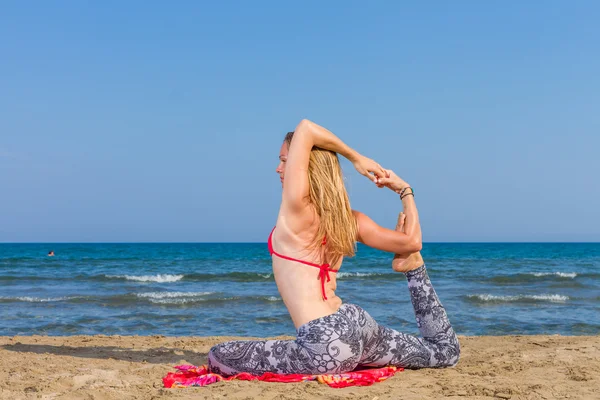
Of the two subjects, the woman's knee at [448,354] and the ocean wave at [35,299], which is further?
the ocean wave at [35,299]

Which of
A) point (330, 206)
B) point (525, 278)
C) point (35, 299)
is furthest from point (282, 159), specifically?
point (525, 278)

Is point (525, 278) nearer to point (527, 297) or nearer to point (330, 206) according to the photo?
point (527, 297)

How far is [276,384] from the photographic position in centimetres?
427

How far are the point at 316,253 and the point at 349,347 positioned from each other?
69 cm

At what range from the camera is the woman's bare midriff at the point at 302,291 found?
4.10 m

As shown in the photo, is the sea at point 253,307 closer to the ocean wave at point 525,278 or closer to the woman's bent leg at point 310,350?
the ocean wave at point 525,278

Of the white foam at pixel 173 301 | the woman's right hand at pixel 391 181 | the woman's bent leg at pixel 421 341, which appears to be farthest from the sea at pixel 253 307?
the woman's right hand at pixel 391 181

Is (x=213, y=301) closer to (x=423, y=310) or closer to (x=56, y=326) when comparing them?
(x=56, y=326)

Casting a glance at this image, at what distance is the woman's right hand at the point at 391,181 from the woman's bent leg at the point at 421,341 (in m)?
0.68

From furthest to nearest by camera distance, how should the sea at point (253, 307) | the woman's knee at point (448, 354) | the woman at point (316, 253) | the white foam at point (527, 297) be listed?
the white foam at point (527, 297), the sea at point (253, 307), the woman's knee at point (448, 354), the woman at point (316, 253)

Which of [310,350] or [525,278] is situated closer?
[310,350]

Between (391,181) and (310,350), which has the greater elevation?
(391,181)

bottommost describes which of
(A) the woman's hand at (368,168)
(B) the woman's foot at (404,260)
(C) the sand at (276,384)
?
(C) the sand at (276,384)

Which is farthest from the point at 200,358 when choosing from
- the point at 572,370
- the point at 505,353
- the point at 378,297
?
the point at 378,297
